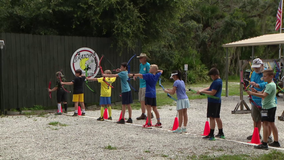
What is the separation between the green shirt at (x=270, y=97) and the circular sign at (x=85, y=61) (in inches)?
296

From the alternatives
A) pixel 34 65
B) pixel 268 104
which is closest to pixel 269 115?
pixel 268 104

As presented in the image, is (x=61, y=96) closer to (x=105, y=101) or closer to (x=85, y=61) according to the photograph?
(x=85, y=61)

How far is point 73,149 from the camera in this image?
6.12 meters

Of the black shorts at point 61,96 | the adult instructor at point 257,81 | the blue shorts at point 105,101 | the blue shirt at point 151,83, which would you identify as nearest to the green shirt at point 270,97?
the adult instructor at point 257,81

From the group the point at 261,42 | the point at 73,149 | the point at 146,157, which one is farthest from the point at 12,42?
the point at 261,42

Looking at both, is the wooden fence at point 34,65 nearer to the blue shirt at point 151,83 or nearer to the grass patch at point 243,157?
the blue shirt at point 151,83

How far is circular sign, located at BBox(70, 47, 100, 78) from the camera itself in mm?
12680

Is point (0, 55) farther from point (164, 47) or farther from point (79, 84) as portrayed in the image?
point (164, 47)

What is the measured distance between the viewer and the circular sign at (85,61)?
12680mm

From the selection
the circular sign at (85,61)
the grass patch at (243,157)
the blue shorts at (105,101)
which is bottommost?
the grass patch at (243,157)

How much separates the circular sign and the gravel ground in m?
3.29

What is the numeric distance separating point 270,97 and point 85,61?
7989 mm

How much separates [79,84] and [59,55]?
209 centimetres

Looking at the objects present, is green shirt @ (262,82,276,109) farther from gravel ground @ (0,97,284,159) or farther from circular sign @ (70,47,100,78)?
circular sign @ (70,47,100,78)
